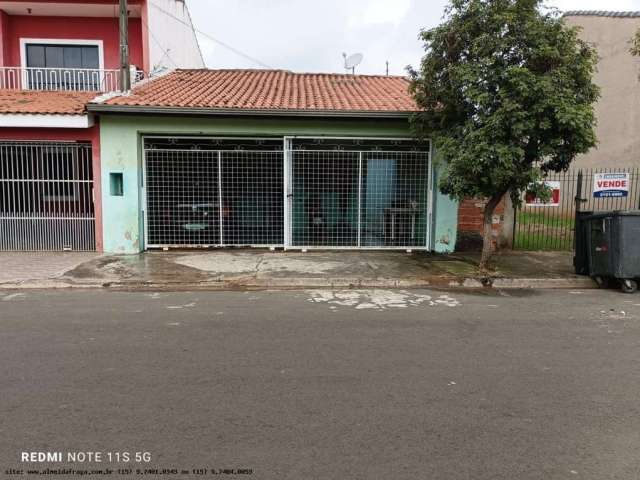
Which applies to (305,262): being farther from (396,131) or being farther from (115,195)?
(115,195)

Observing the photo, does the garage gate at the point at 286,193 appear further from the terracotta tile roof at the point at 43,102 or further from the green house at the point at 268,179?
the terracotta tile roof at the point at 43,102

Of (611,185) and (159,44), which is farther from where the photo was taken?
(159,44)

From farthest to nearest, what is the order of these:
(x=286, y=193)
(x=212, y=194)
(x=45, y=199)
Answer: (x=212, y=194) < (x=286, y=193) < (x=45, y=199)

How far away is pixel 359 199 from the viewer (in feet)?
37.2

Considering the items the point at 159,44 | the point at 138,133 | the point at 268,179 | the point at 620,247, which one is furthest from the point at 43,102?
the point at 620,247

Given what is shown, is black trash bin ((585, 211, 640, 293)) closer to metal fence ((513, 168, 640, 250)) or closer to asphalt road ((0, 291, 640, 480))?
asphalt road ((0, 291, 640, 480))

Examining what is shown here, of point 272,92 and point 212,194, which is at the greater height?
point 272,92

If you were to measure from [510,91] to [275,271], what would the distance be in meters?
5.07

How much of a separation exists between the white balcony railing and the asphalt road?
9925 mm

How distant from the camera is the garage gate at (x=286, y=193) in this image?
1113 centimetres

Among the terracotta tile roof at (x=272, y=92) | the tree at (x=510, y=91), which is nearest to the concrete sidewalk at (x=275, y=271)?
the tree at (x=510, y=91)

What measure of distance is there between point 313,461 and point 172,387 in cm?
152

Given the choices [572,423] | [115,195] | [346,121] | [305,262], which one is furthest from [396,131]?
[572,423]

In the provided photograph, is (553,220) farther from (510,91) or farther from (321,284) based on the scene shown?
(321,284)
